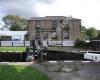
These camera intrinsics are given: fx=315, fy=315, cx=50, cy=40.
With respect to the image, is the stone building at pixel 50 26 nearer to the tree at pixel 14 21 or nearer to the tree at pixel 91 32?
the tree at pixel 91 32

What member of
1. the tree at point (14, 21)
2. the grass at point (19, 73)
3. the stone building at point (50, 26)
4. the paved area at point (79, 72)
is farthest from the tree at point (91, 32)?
the grass at point (19, 73)

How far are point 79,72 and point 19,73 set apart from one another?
2.33m

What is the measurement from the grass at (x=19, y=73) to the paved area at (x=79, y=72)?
1.18ft

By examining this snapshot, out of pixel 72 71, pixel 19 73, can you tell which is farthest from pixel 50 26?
pixel 19 73


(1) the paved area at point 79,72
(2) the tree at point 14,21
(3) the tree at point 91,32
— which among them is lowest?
(1) the paved area at point 79,72

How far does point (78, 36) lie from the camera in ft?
215

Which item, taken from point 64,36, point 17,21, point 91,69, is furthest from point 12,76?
point 17,21

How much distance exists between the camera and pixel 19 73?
1148 cm

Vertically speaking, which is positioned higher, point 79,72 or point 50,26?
point 50,26

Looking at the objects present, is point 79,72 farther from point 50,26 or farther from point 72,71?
point 50,26

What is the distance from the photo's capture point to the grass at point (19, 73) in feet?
36.8

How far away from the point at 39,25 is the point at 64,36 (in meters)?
7.04

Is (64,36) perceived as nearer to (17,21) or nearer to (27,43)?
(27,43)

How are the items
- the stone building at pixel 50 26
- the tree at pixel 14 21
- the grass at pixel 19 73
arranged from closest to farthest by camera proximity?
1. the grass at pixel 19 73
2. the stone building at pixel 50 26
3. the tree at pixel 14 21
